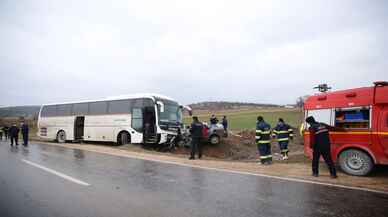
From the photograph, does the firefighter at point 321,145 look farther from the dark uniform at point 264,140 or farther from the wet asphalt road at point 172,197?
the dark uniform at point 264,140

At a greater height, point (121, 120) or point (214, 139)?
point (121, 120)

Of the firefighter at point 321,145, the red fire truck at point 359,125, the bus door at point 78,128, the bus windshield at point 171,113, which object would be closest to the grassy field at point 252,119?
the bus windshield at point 171,113

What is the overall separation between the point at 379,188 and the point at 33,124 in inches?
2133

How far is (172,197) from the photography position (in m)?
5.12

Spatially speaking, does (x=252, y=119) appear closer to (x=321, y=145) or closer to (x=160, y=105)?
(x=160, y=105)

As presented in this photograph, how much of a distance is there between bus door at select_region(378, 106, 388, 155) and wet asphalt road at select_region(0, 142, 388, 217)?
7.50 ft

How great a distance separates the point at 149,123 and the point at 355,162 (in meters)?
11.1

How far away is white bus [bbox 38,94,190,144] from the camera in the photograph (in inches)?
614

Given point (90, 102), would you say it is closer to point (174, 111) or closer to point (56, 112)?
point (56, 112)

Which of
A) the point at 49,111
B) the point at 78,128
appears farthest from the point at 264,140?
the point at 49,111

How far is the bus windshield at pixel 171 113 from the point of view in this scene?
51.3 feet

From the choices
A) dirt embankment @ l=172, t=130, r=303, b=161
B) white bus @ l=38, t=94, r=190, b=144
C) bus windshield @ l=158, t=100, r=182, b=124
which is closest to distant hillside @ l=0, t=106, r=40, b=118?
white bus @ l=38, t=94, r=190, b=144

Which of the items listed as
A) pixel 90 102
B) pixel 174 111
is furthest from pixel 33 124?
pixel 174 111

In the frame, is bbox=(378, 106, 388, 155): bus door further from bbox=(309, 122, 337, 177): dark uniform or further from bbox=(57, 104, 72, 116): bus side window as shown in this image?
bbox=(57, 104, 72, 116): bus side window
